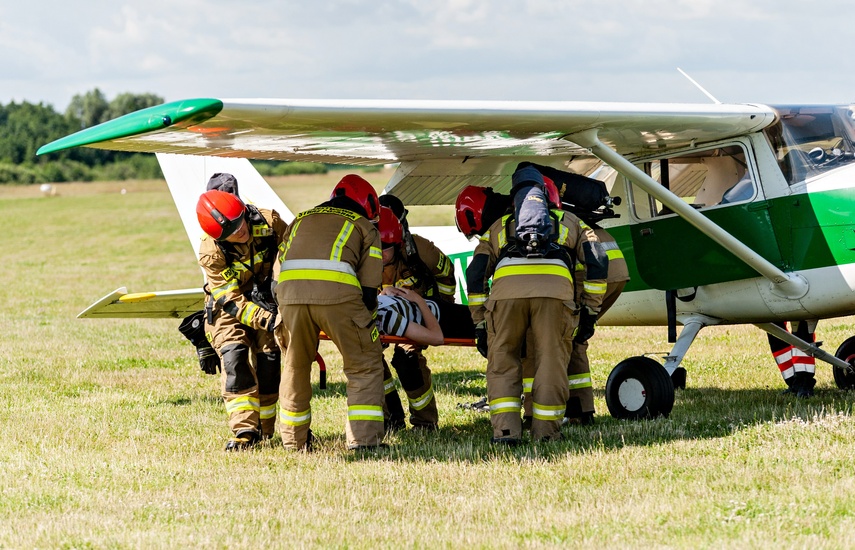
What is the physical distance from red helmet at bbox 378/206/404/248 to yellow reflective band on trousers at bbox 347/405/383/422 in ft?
4.68

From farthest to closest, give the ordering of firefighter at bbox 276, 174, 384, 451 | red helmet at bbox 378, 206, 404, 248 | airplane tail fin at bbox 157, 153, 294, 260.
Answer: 1. airplane tail fin at bbox 157, 153, 294, 260
2. red helmet at bbox 378, 206, 404, 248
3. firefighter at bbox 276, 174, 384, 451

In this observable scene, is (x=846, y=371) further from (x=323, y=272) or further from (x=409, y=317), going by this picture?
(x=323, y=272)

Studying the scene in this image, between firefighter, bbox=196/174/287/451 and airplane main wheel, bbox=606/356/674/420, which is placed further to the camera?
airplane main wheel, bbox=606/356/674/420

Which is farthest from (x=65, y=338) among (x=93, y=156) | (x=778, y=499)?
(x=93, y=156)

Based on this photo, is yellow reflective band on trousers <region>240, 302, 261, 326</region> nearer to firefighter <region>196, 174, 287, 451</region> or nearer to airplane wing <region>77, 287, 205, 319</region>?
firefighter <region>196, 174, 287, 451</region>

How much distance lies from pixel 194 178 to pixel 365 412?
4.46 m

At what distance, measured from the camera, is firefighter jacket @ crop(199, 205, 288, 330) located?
24.3ft

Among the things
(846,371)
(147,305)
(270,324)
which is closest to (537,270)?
(270,324)

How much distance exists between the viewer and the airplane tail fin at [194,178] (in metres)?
10.6

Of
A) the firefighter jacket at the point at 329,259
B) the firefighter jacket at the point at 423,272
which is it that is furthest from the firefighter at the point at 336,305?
the firefighter jacket at the point at 423,272

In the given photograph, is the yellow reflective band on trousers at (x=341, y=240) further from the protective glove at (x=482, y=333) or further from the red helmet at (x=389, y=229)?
the protective glove at (x=482, y=333)

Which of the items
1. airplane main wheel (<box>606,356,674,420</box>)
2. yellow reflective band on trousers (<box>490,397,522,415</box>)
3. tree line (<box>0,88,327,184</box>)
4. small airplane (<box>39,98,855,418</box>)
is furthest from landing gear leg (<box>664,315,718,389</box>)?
tree line (<box>0,88,327,184</box>)

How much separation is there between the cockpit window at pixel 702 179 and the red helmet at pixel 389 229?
6.74 ft

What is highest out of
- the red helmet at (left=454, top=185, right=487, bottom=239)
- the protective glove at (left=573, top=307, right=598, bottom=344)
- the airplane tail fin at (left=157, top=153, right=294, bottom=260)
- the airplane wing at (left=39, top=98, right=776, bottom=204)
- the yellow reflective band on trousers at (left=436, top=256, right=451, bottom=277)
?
the airplane wing at (left=39, top=98, right=776, bottom=204)
